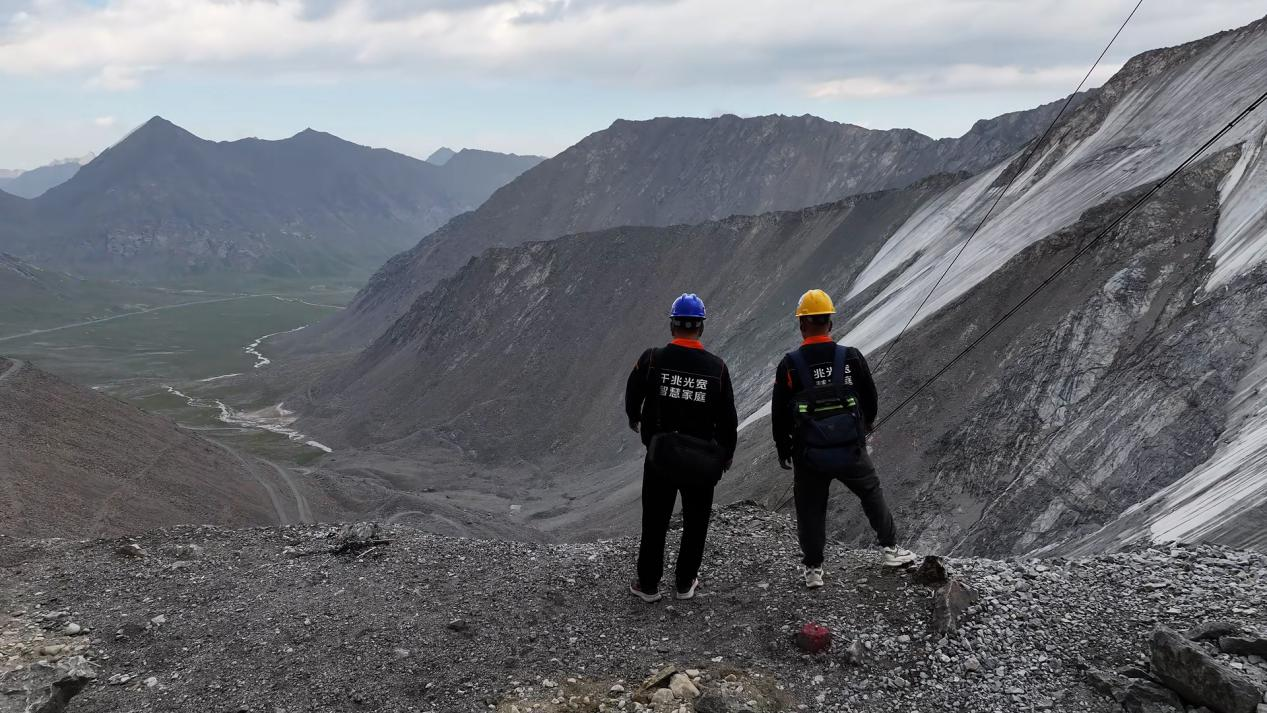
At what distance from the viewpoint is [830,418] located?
643cm

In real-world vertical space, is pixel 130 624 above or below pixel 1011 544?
A: above

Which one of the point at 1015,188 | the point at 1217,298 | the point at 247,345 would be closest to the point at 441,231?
the point at 247,345

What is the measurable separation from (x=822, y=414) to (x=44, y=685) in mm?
6281

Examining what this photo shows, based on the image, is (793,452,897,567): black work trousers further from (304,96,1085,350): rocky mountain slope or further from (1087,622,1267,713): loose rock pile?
(304,96,1085,350): rocky mountain slope

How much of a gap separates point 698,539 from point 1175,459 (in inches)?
362

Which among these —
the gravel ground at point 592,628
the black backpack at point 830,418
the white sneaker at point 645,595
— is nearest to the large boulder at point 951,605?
the gravel ground at point 592,628

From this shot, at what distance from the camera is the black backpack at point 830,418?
21.1 ft

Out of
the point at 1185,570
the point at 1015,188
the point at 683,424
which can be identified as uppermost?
the point at 1015,188

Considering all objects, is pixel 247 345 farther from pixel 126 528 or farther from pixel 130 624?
pixel 130 624

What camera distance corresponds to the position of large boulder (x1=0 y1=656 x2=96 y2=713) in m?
6.08

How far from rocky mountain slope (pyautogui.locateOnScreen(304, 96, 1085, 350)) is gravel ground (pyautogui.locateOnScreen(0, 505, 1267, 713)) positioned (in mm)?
83356

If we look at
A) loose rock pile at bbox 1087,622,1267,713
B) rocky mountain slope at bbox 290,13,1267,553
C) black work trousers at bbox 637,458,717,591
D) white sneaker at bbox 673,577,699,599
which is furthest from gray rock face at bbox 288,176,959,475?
loose rock pile at bbox 1087,622,1267,713

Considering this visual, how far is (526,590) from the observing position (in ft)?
24.5

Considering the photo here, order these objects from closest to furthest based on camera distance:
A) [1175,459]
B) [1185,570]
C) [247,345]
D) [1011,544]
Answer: [1185,570]
[1175,459]
[1011,544]
[247,345]
